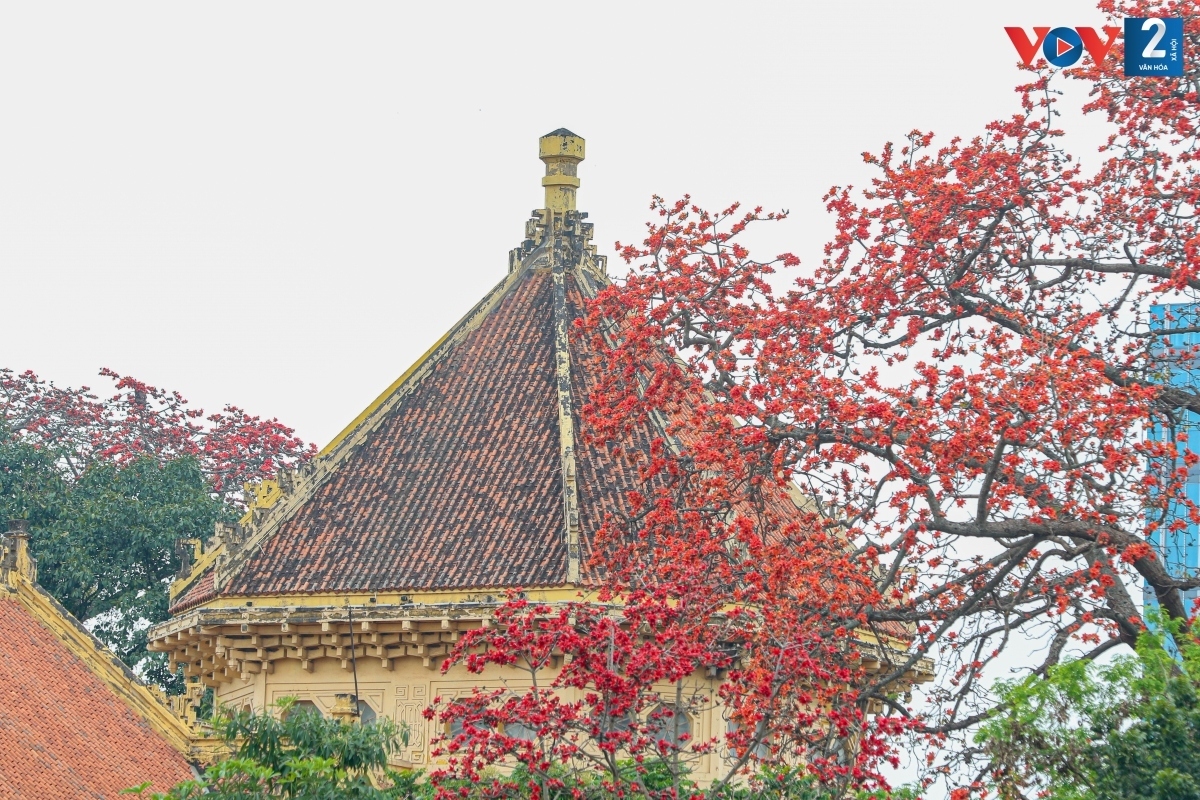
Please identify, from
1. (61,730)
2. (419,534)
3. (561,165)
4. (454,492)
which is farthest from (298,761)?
(61,730)

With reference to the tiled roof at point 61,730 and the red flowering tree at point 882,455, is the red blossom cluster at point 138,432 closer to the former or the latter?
the tiled roof at point 61,730

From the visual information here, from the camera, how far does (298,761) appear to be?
19328 millimetres

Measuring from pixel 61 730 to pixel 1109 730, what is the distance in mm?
20713

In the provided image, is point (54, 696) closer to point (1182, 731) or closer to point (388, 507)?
point (388, 507)

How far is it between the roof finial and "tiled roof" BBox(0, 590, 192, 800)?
31.5 feet

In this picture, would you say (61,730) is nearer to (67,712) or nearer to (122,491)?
(67,712)

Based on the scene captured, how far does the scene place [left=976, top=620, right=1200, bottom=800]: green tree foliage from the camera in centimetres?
1535

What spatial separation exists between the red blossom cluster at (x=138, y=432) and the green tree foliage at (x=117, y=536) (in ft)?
9.10

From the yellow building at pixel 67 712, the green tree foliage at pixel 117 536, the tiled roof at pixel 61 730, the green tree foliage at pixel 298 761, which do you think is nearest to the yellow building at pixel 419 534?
the green tree foliage at pixel 298 761

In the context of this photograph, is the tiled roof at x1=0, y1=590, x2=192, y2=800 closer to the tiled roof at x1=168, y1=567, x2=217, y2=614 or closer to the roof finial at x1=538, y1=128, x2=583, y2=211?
the tiled roof at x1=168, y1=567, x2=217, y2=614

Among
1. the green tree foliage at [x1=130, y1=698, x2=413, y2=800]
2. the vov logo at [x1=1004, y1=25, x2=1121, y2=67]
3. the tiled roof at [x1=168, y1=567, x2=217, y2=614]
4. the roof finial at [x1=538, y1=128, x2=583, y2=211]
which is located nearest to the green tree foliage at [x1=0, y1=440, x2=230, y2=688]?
the tiled roof at [x1=168, y1=567, x2=217, y2=614]

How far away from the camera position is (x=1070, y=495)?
17.6 metres

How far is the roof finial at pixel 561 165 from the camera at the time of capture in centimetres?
2836

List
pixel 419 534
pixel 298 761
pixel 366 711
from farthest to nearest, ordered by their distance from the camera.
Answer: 1. pixel 419 534
2. pixel 366 711
3. pixel 298 761
